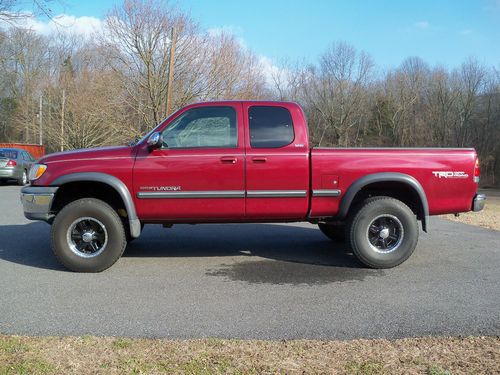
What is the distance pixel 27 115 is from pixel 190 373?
45354 mm

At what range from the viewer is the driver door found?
536 cm

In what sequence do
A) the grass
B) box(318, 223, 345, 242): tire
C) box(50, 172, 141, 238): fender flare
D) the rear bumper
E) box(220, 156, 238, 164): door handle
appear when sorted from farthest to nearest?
the rear bumper < box(318, 223, 345, 242): tire < box(220, 156, 238, 164): door handle < box(50, 172, 141, 238): fender flare < the grass

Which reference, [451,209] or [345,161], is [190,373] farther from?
[451,209]

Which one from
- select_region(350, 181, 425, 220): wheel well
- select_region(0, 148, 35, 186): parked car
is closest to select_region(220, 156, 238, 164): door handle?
select_region(350, 181, 425, 220): wheel well

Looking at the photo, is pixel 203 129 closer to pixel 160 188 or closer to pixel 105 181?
pixel 160 188

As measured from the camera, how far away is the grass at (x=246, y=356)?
2979 millimetres

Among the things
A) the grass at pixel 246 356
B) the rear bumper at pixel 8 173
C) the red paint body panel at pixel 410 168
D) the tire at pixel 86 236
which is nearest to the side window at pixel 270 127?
the red paint body panel at pixel 410 168

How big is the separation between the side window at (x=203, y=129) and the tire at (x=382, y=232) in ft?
5.99

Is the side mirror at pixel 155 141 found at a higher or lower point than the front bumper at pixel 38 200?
higher

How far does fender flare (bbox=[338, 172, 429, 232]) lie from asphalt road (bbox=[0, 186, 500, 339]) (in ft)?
2.68

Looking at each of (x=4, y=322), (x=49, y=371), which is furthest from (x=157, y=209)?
(x=49, y=371)

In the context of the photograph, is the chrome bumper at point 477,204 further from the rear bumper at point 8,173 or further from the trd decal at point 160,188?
the rear bumper at point 8,173

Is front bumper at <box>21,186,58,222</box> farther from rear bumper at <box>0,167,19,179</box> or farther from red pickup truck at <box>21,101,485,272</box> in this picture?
rear bumper at <box>0,167,19,179</box>

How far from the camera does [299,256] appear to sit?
6.26 m
